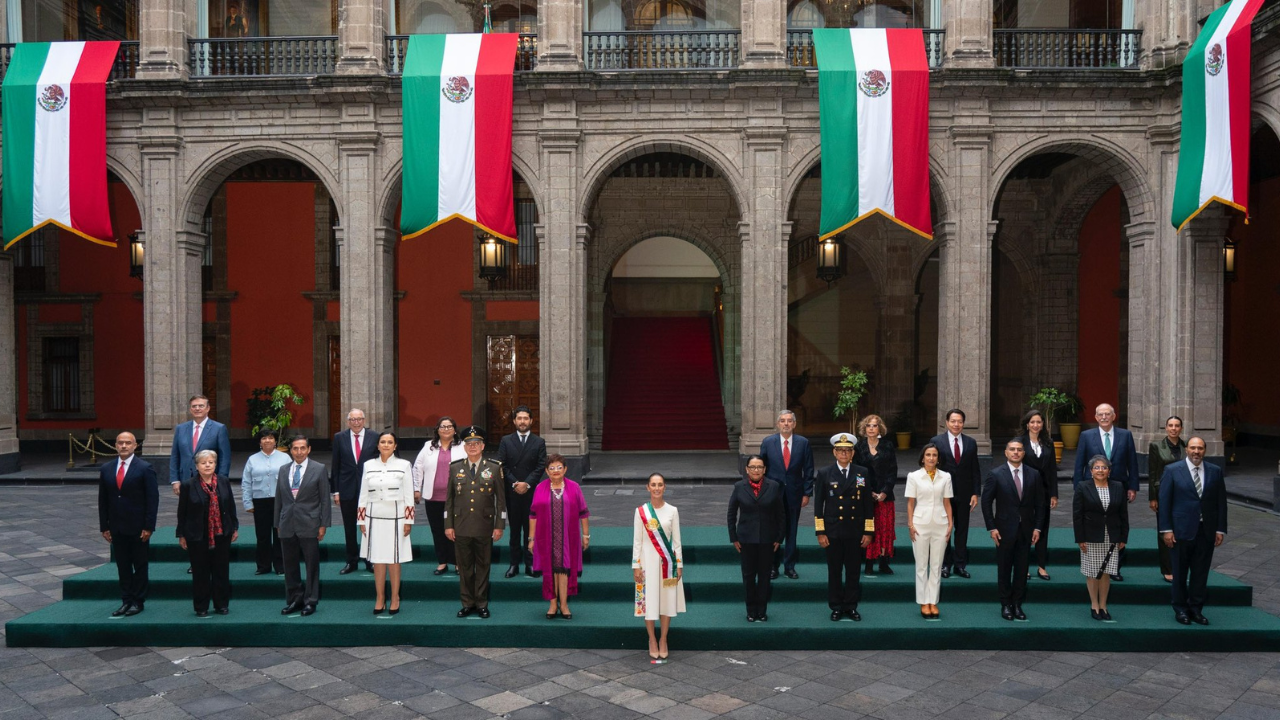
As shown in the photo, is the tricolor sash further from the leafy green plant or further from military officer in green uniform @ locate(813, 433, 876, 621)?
the leafy green plant

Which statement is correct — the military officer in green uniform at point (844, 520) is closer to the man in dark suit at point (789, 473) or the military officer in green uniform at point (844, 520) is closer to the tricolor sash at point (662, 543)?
the man in dark suit at point (789, 473)

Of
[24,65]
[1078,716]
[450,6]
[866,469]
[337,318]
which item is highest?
[450,6]

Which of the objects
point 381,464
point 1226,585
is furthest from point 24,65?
point 1226,585

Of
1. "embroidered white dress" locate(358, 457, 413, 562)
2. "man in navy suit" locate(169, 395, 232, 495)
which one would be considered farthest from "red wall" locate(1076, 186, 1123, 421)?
"man in navy suit" locate(169, 395, 232, 495)

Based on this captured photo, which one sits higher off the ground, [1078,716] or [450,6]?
[450,6]

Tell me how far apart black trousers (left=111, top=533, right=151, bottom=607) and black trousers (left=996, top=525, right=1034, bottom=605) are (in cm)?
794

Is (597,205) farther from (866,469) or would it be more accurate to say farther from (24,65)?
(866,469)

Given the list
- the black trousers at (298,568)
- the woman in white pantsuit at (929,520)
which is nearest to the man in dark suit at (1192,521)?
the woman in white pantsuit at (929,520)

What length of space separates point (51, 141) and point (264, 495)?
10.9 m

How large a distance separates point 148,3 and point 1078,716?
17971 mm

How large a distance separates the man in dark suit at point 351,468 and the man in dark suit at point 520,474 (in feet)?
4.71

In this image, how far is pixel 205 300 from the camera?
2044cm

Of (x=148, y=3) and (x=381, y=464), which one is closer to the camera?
(x=381, y=464)

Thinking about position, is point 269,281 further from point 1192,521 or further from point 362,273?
point 1192,521
